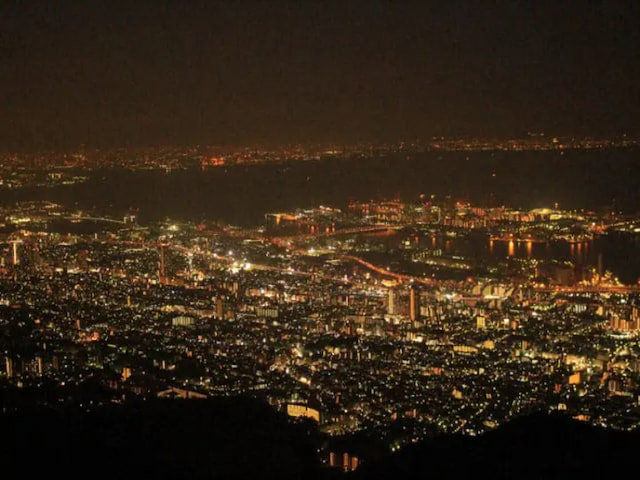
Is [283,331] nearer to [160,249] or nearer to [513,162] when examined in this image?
[160,249]

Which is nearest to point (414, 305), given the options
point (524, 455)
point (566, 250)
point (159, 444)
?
point (159, 444)

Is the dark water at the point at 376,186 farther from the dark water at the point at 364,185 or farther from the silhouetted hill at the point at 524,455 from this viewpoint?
the silhouetted hill at the point at 524,455

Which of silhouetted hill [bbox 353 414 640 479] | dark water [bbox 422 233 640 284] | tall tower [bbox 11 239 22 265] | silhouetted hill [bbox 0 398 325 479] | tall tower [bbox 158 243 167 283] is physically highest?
silhouetted hill [bbox 353 414 640 479]

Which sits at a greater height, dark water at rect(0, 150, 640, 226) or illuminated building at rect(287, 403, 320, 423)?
A: dark water at rect(0, 150, 640, 226)

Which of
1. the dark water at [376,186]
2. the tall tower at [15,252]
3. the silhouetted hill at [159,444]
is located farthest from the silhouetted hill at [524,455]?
the dark water at [376,186]

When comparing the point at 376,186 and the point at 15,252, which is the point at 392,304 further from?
the point at 376,186

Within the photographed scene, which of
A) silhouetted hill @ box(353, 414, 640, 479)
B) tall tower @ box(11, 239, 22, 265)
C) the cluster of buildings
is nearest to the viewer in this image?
silhouetted hill @ box(353, 414, 640, 479)

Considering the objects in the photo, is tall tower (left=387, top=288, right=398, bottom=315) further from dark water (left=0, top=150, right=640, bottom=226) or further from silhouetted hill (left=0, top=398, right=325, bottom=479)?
dark water (left=0, top=150, right=640, bottom=226)

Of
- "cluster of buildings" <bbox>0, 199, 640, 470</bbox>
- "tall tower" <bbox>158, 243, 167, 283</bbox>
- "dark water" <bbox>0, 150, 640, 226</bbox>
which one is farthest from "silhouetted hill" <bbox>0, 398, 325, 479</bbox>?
"dark water" <bbox>0, 150, 640, 226</bbox>
